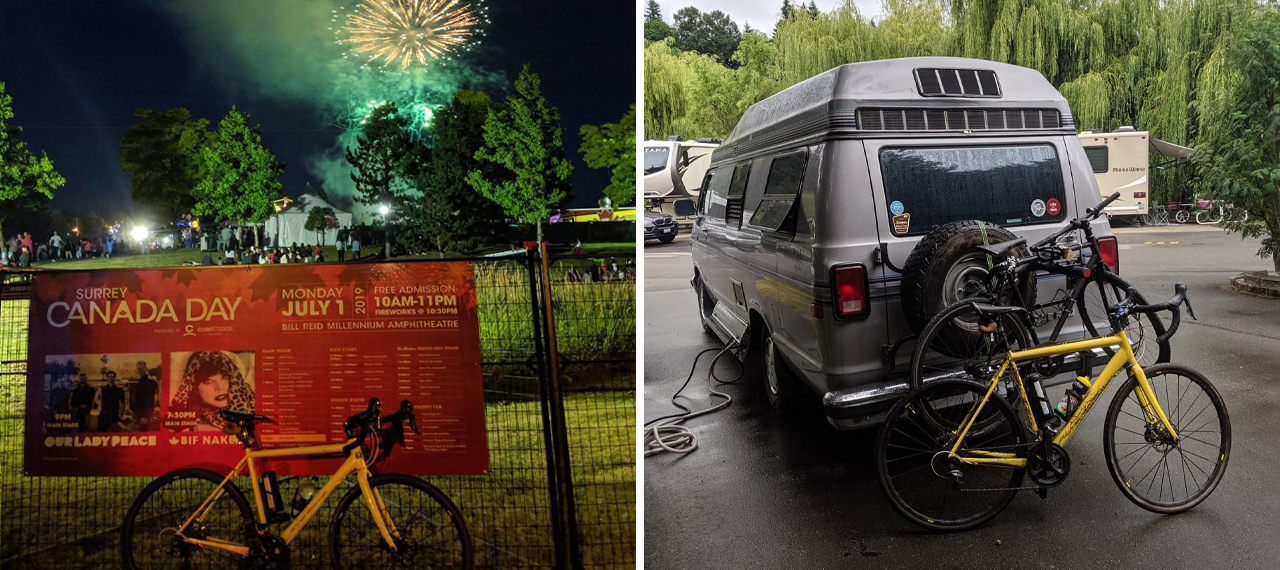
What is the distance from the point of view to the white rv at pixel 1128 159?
392 inches

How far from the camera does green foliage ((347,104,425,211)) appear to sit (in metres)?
2.66

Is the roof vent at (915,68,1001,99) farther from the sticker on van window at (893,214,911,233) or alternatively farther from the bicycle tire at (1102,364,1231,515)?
the bicycle tire at (1102,364,1231,515)

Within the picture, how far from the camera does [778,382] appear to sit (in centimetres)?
458

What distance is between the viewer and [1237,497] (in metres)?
3.28

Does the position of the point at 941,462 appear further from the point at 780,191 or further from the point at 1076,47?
the point at 1076,47

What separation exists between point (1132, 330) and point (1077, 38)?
274 inches

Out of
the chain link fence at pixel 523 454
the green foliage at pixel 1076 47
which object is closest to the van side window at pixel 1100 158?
the green foliage at pixel 1076 47

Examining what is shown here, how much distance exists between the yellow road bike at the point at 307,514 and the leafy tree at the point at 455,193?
1.97ft

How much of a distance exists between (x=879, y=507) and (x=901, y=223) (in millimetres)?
1286

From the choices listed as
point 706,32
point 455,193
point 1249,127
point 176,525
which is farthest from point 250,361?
point 706,32

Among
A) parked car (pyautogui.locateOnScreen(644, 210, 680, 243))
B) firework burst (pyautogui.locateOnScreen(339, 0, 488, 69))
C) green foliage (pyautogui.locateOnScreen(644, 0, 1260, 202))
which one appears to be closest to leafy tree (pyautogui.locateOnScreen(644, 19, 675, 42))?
green foliage (pyautogui.locateOnScreen(644, 0, 1260, 202))

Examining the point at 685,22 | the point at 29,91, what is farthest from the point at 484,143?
the point at 685,22

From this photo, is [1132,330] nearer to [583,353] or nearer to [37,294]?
[583,353]

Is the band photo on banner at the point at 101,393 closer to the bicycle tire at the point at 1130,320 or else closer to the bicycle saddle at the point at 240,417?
the bicycle saddle at the point at 240,417
